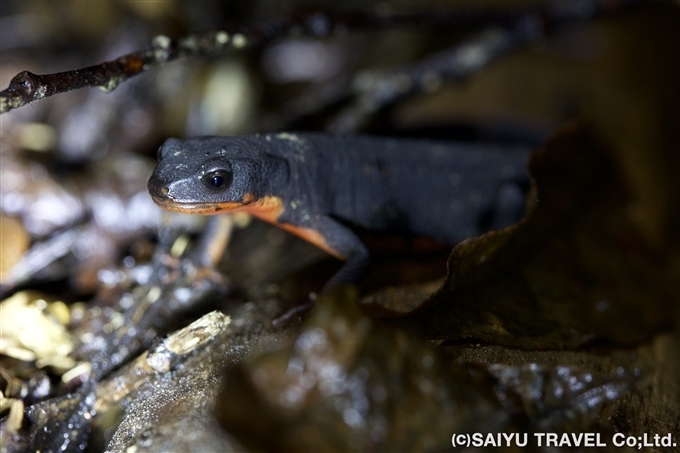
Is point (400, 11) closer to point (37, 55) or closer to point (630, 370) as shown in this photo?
point (630, 370)

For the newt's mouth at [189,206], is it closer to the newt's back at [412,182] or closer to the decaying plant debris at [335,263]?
the decaying plant debris at [335,263]

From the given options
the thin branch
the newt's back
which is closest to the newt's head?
the newt's back

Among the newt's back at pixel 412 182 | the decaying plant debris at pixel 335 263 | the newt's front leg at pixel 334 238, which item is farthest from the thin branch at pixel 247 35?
the newt's front leg at pixel 334 238

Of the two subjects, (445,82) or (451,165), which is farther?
(445,82)

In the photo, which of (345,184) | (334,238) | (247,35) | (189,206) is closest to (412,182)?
(345,184)

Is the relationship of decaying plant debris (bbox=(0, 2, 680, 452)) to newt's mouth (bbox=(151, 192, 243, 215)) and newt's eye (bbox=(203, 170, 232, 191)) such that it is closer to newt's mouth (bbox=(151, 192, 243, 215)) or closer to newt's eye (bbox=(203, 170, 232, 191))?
newt's mouth (bbox=(151, 192, 243, 215))

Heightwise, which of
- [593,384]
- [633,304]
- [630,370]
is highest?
[593,384]

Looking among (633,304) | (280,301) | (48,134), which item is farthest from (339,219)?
(48,134)
